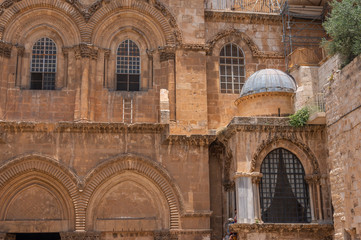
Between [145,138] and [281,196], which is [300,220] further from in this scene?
[145,138]

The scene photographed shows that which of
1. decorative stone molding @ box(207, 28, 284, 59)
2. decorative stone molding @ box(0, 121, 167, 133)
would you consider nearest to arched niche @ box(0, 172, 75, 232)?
decorative stone molding @ box(0, 121, 167, 133)

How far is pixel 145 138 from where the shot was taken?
2161 cm

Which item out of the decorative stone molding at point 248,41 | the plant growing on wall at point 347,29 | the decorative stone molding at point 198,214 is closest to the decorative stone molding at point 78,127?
the decorative stone molding at point 198,214

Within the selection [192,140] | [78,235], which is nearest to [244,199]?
[192,140]

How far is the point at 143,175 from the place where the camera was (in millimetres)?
21359

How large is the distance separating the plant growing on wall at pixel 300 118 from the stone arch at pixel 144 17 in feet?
20.5

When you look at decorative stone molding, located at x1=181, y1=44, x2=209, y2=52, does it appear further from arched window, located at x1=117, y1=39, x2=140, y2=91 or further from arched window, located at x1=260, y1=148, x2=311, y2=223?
arched window, located at x1=260, y1=148, x2=311, y2=223

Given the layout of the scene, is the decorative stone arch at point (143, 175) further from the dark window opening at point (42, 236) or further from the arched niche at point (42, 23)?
the arched niche at point (42, 23)

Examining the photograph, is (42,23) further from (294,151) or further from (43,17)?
(294,151)

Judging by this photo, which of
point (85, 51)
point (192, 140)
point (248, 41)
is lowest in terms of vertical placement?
point (192, 140)

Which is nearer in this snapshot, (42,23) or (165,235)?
(165,235)

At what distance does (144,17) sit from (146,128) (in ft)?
17.4

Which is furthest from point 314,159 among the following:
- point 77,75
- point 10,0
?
point 10,0

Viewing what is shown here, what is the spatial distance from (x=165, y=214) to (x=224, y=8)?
10.3 meters
